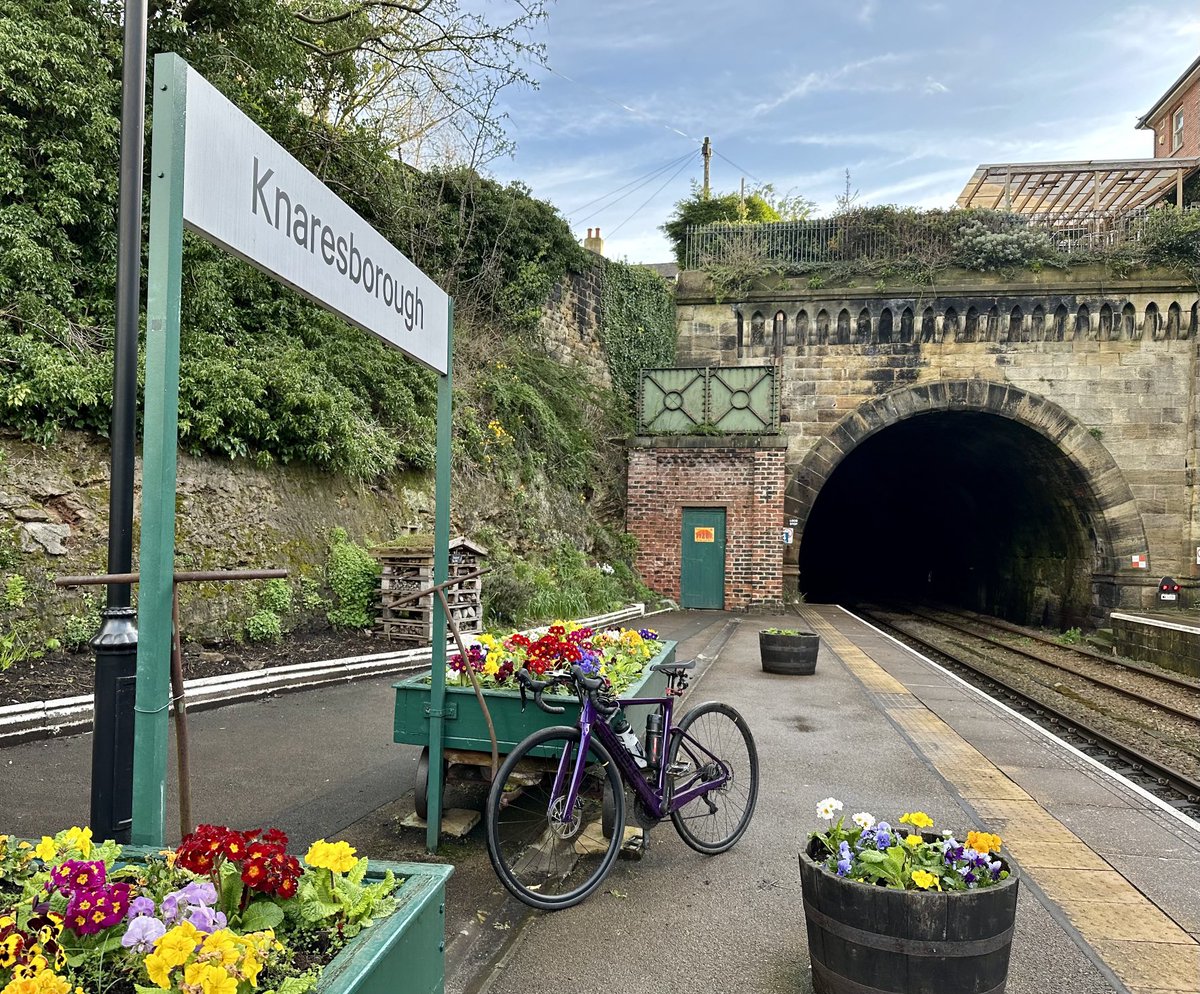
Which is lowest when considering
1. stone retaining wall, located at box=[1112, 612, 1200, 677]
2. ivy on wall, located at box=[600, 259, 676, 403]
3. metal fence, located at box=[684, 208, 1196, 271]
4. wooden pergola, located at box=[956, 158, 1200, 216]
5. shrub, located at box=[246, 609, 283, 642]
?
stone retaining wall, located at box=[1112, 612, 1200, 677]

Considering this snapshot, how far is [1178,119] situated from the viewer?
34562 mm

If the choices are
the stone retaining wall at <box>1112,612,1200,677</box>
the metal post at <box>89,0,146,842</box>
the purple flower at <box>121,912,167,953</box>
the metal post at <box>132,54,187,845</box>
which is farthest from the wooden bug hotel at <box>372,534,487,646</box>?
the stone retaining wall at <box>1112,612,1200,677</box>

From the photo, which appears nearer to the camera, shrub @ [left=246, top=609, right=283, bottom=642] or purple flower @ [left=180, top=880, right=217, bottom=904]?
purple flower @ [left=180, top=880, right=217, bottom=904]

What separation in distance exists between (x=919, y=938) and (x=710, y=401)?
670 inches

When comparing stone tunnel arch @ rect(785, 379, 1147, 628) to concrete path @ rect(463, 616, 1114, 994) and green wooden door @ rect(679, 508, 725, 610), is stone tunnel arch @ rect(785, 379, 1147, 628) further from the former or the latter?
concrete path @ rect(463, 616, 1114, 994)

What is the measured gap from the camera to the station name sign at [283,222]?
7.63ft

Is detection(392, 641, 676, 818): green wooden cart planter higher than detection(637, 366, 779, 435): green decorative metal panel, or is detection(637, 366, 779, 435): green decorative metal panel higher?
detection(637, 366, 779, 435): green decorative metal panel

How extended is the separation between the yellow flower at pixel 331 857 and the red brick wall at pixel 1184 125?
39.1 metres

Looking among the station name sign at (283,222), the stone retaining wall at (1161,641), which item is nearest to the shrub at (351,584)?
the station name sign at (283,222)

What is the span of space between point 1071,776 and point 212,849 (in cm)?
614

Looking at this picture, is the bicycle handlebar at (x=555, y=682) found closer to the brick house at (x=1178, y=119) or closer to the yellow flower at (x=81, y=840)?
the yellow flower at (x=81, y=840)

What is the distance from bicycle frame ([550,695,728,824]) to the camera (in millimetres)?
3609

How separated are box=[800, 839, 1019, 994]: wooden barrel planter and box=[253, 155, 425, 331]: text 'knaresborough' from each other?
280cm

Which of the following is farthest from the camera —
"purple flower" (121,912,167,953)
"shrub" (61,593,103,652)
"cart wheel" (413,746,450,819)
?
"shrub" (61,593,103,652)
